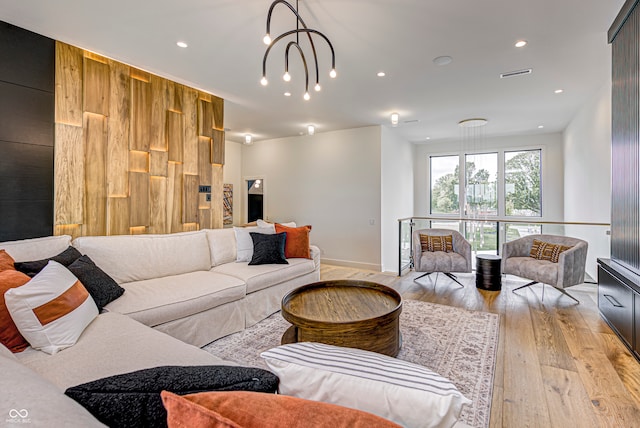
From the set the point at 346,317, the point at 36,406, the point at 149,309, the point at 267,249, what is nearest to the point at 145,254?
the point at 149,309

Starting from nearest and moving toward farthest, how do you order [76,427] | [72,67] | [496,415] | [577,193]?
1. [76,427]
2. [496,415]
3. [72,67]
4. [577,193]

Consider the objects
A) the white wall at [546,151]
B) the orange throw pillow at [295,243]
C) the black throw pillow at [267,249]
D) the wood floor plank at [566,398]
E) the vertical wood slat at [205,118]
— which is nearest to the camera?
the wood floor plank at [566,398]

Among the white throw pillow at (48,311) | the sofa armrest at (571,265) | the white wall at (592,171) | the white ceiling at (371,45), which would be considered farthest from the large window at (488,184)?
the white throw pillow at (48,311)

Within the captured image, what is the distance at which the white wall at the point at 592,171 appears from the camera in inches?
155

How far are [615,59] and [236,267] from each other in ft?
14.2

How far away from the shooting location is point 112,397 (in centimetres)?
68

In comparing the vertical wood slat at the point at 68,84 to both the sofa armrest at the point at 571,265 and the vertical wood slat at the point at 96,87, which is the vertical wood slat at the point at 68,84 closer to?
the vertical wood slat at the point at 96,87

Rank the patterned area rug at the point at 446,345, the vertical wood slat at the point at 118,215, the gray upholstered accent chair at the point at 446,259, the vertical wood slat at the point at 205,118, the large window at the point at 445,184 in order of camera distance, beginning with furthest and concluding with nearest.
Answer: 1. the large window at the point at 445,184
2. the gray upholstered accent chair at the point at 446,259
3. the vertical wood slat at the point at 205,118
4. the vertical wood slat at the point at 118,215
5. the patterned area rug at the point at 446,345

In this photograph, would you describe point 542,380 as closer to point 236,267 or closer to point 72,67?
point 236,267

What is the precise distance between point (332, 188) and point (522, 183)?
4.60 m

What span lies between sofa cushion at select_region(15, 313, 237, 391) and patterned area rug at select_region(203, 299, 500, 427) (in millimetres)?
949

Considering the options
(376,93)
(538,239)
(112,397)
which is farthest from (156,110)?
(538,239)

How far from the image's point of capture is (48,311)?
5.26 feet

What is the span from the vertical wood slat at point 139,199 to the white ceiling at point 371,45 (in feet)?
4.28
